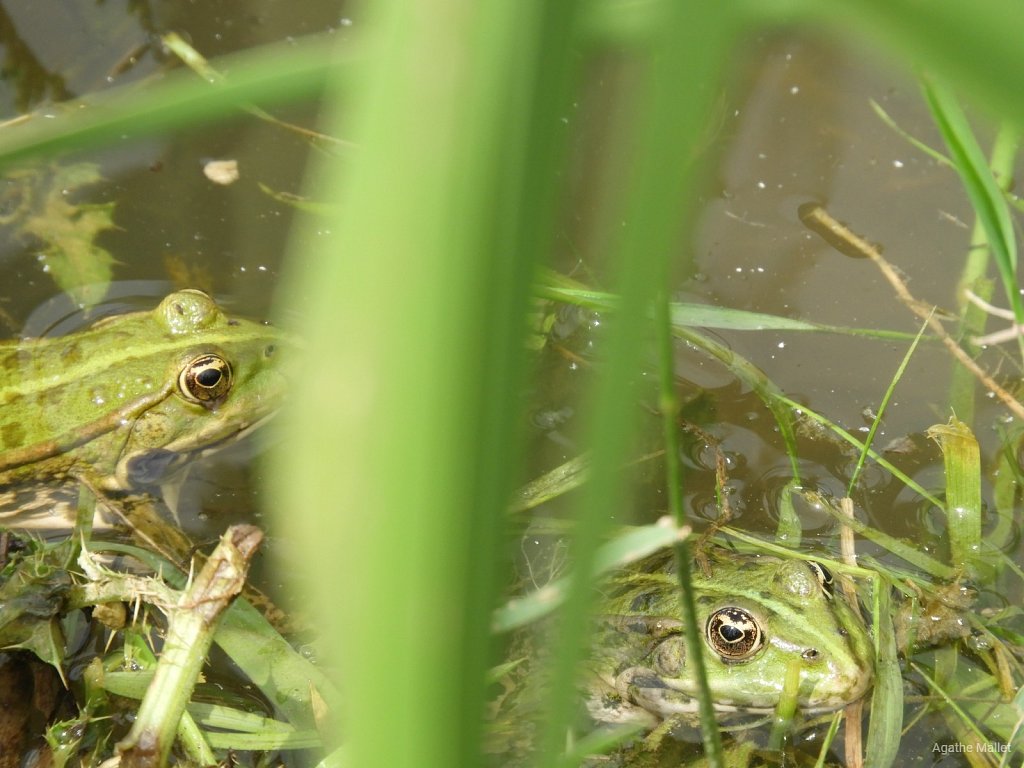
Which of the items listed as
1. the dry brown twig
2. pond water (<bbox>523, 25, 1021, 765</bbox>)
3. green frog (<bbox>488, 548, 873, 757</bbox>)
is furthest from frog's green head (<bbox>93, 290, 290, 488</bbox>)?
the dry brown twig

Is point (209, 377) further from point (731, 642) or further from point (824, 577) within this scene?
point (824, 577)

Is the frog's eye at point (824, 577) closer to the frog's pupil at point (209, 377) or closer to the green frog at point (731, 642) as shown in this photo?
the green frog at point (731, 642)

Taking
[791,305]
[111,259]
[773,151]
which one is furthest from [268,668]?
[773,151]

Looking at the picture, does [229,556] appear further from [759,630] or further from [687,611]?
[759,630]

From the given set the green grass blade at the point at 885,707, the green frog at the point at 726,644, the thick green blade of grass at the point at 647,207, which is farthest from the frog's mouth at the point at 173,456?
the thick green blade of grass at the point at 647,207

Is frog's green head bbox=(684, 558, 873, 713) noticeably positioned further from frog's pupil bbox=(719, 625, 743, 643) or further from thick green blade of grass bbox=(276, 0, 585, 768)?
thick green blade of grass bbox=(276, 0, 585, 768)

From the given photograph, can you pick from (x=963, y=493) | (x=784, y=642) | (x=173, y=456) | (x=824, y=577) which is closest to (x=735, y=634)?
(x=784, y=642)
